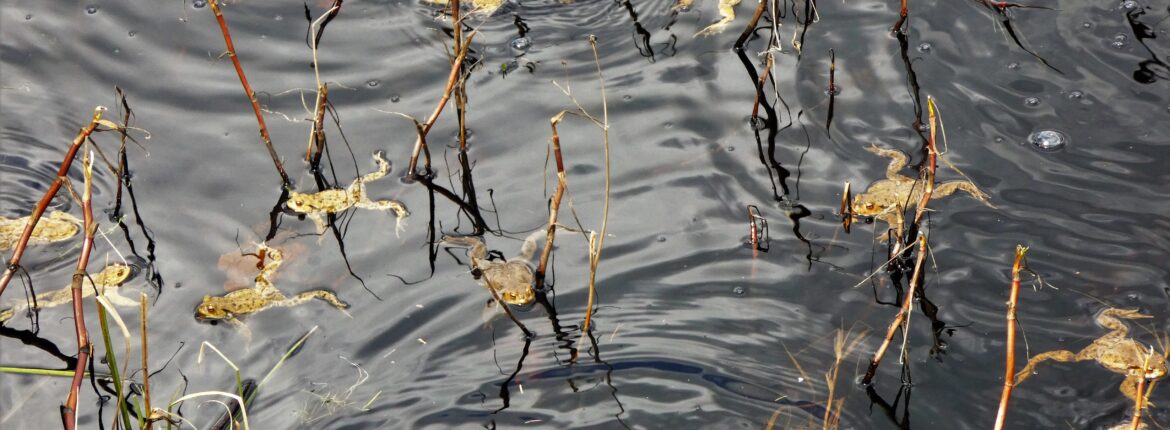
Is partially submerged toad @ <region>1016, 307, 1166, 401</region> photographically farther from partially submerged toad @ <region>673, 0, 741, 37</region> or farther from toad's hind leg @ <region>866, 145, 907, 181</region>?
partially submerged toad @ <region>673, 0, 741, 37</region>

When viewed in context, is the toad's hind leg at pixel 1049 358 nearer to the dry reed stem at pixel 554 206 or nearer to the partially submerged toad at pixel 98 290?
the dry reed stem at pixel 554 206

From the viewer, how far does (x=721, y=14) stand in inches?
173

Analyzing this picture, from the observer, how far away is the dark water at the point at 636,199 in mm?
3109

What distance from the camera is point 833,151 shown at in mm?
3797

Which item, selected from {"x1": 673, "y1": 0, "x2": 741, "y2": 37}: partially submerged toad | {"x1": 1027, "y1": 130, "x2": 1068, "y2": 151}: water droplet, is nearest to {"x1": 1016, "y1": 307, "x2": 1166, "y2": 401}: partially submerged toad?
{"x1": 1027, "y1": 130, "x2": 1068, "y2": 151}: water droplet

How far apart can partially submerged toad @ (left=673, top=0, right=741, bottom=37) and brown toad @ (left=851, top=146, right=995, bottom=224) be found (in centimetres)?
106

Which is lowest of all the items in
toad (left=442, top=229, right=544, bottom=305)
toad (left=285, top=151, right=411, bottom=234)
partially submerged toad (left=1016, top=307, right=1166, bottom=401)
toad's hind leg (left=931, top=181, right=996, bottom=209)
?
partially submerged toad (left=1016, top=307, right=1166, bottom=401)

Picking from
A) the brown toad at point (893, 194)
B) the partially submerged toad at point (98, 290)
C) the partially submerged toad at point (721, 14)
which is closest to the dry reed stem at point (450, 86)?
the partially submerged toad at point (98, 290)

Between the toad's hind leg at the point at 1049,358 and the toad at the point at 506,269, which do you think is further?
the toad at the point at 506,269

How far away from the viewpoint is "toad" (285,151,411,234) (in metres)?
3.68

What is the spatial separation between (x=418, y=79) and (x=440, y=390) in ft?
5.18

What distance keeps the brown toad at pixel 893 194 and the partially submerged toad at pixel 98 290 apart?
2.58m

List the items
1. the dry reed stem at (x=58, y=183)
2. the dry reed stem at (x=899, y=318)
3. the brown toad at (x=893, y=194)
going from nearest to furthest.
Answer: the dry reed stem at (x=58, y=183), the dry reed stem at (x=899, y=318), the brown toad at (x=893, y=194)

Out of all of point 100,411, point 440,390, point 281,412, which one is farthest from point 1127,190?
point 100,411
